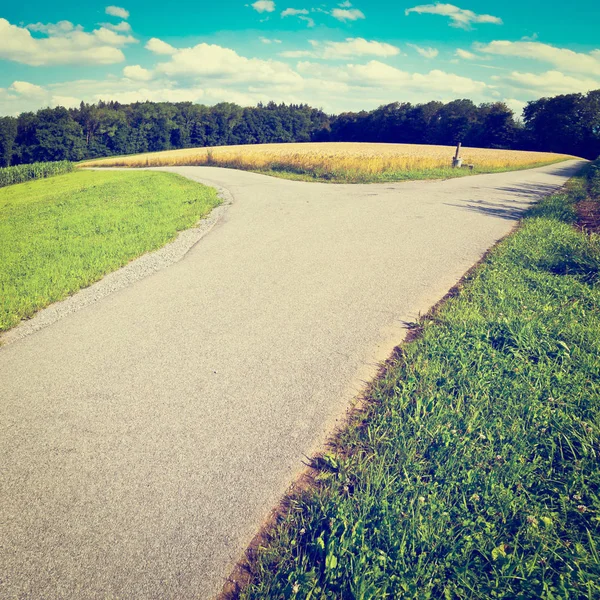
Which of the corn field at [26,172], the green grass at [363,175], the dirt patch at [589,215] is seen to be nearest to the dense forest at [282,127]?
the corn field at [26,172]

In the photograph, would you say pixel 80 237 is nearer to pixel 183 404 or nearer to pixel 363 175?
pixel 183 404

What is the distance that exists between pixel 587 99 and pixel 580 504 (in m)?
78.8

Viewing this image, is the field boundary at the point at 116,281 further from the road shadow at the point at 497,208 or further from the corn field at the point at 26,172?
the corn field at the point at 26,172

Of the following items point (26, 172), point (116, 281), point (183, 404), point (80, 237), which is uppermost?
point (26, 172)

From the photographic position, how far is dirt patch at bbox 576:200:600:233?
9.05 meters

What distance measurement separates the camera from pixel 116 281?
6.45 meters

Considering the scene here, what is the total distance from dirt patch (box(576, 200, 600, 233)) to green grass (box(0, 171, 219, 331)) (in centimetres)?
1031

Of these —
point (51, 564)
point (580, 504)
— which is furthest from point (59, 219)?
point (580, 504)

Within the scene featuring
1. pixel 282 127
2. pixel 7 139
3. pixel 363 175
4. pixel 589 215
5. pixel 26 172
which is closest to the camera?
pixel 589 215

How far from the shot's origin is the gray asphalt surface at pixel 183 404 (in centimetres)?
232

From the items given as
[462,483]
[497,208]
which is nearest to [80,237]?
[462,483]

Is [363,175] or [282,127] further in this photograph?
[282,127]

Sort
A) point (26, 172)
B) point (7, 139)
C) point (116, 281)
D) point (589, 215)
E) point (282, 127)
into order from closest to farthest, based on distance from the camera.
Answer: point (116, 281), point (589, 215), point (26, 172), point (7, 139), point (282, 127)

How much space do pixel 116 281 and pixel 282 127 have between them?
304 ft
